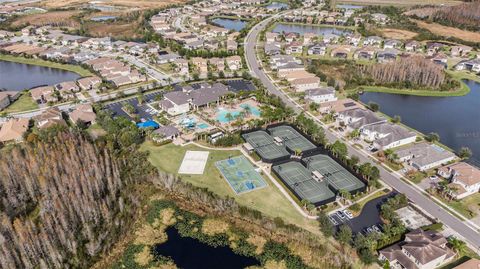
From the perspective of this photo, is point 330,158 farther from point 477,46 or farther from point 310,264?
point 477,46

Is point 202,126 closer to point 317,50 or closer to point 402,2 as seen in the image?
point 317,50

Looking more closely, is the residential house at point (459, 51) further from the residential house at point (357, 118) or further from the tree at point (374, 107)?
the residential house at point (357, 118)

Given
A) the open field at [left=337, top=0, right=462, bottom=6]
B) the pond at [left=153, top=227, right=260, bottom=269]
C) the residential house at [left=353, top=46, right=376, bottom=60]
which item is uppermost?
the open field at [left=337, top=0, right=462, bottom=6]

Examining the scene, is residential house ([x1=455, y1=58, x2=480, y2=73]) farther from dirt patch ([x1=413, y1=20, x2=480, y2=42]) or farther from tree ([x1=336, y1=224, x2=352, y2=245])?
tree ([x1=336, y1=224, x2=352, y2=245])

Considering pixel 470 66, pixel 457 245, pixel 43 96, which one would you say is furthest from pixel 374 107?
pixel 43 96

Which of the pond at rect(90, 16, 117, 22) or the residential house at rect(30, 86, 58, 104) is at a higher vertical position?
the pond at rect(90, 16, 117, 22)

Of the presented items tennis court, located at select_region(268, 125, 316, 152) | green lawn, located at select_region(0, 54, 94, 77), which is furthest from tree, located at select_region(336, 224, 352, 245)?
green lawn, located at select_region(0, 54, 94, 77)

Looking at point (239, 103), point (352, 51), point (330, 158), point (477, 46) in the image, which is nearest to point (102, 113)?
point (239, 103)

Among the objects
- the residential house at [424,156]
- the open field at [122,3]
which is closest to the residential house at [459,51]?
the residential house at [424,156]
